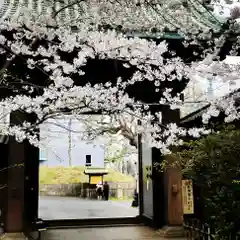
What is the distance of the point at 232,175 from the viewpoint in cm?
439

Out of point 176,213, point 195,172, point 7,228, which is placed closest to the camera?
point 195,172

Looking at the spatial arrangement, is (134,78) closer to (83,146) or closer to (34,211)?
(34,211)

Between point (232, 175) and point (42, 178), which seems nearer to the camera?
point (232, 175)

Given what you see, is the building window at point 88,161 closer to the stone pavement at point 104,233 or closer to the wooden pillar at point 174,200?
the stone pavement at point 104,233

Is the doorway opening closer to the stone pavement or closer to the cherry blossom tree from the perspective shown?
the stone pavement

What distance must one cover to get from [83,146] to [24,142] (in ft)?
26.5

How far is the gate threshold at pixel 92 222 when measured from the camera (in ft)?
35.4

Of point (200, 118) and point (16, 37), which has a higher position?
point (16, 37)

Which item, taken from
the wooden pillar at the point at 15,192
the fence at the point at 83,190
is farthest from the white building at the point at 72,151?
Answer: the wooden pillar at the point at 15,192

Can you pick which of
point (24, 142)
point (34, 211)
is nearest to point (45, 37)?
point (24, 142)

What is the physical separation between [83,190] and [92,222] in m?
6.36

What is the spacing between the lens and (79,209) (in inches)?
561

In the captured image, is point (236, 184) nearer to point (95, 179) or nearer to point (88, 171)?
point (88, 171)

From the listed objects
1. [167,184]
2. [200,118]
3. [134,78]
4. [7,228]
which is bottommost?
[7,228]
